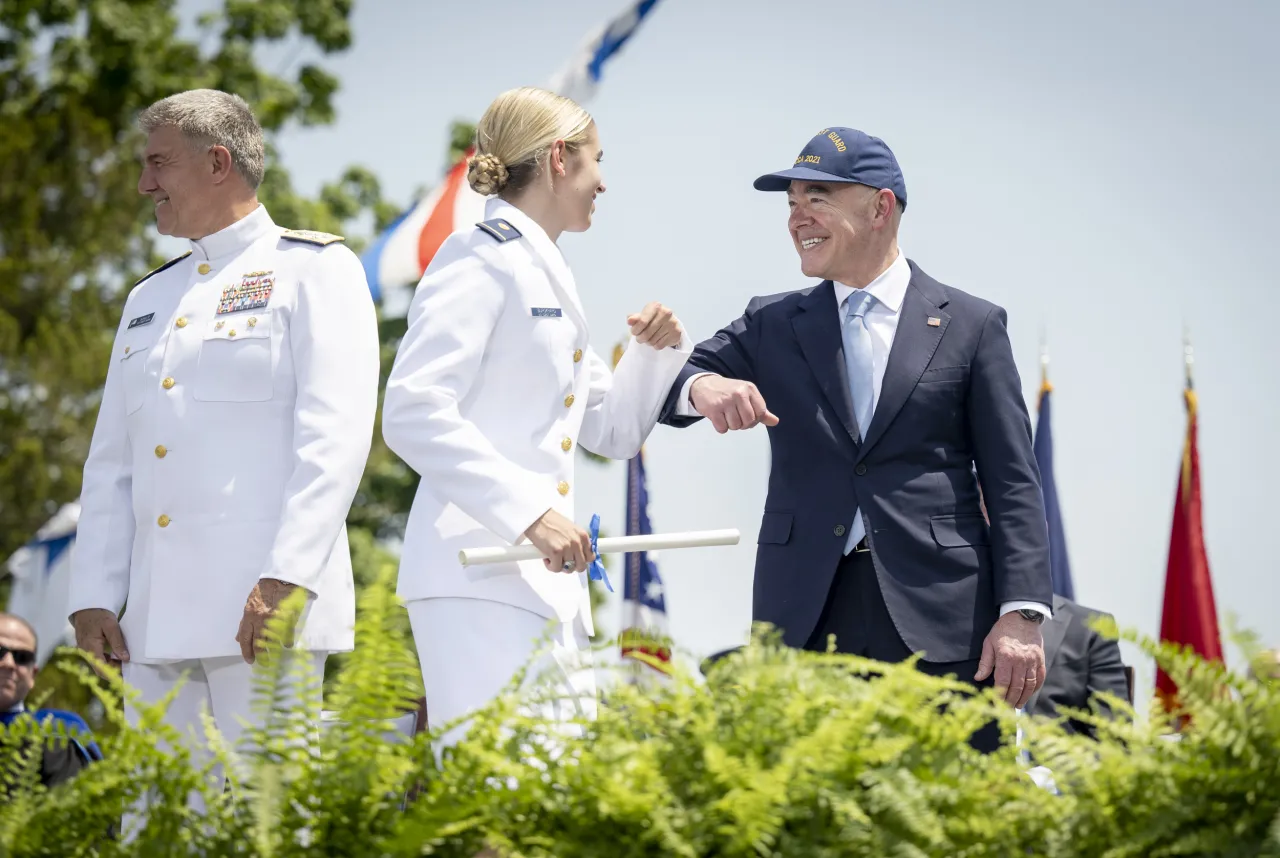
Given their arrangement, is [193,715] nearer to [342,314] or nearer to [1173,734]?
[342,314]

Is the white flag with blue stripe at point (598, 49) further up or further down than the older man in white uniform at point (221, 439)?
further up

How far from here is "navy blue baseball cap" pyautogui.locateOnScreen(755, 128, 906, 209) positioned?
4.30 m

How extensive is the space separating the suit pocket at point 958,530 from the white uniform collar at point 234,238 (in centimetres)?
184

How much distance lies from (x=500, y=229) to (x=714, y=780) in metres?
2.06

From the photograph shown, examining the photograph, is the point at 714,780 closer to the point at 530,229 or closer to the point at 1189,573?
the point at 530,229

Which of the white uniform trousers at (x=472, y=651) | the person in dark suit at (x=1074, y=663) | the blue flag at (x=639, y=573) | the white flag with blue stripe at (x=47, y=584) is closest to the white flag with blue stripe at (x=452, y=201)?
the blue flag at (x=639, y=573)

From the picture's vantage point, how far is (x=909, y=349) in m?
4.17

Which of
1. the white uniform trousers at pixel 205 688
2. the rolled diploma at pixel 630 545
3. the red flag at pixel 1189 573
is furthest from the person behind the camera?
the red flag at pixel 1189 573

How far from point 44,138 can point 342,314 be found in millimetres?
21222

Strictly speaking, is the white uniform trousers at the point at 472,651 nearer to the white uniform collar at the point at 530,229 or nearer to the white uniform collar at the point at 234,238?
the white uniform collar at the point at 530,229

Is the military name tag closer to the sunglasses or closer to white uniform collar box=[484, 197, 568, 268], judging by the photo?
white uniform collar box=[484, 197, 568, 268]

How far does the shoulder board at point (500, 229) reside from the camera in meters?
3.93

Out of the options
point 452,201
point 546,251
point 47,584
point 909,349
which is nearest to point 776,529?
point 909,349

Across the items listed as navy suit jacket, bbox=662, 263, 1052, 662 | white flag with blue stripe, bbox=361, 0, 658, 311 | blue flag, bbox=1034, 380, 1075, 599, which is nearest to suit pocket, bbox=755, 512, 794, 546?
navy suit jacket, bbox=662, 263, 1052, 662
